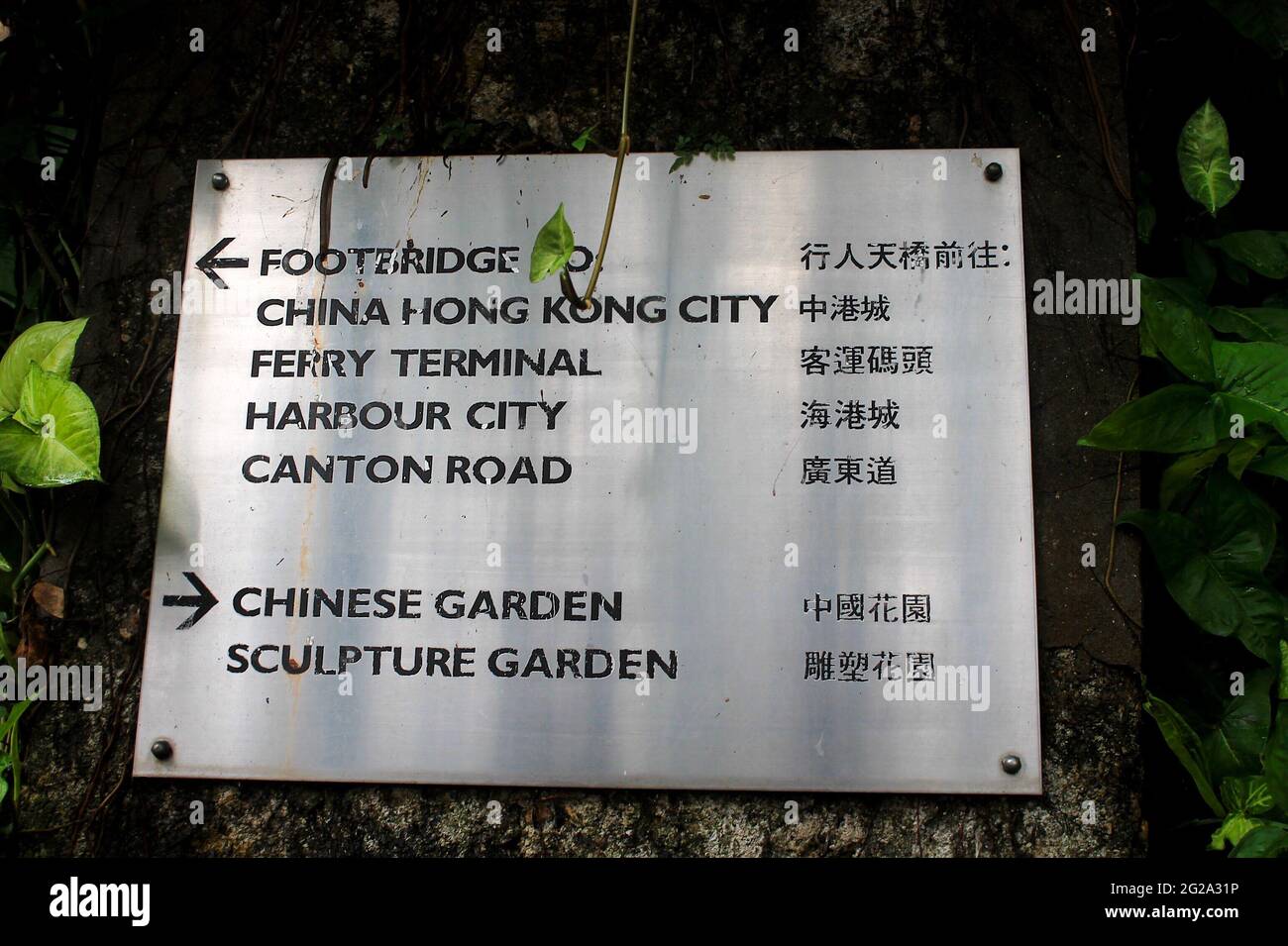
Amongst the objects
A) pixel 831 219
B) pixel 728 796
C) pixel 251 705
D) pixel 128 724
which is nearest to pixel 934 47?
pixel 831 219

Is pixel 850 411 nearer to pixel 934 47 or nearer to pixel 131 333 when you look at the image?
pixel 934 47

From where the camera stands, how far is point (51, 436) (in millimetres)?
1593

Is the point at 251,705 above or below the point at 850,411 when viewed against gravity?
below

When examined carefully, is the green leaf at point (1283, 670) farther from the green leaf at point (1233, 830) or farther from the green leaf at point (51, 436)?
the green leaf at point (51, 436)

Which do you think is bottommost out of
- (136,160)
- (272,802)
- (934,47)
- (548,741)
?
(272,802)

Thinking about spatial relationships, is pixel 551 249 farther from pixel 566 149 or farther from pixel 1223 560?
pixel 1223 560

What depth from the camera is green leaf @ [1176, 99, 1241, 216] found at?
1719mm

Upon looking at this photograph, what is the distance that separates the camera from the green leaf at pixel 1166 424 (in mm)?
1498

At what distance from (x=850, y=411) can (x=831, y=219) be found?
1.31ft

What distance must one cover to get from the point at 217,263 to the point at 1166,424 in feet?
6.09

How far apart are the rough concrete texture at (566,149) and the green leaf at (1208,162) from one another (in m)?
0.14

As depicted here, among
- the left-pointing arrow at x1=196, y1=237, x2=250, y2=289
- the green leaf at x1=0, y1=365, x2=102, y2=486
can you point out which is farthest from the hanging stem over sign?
the green leaf at x1=0, y1=365, x2=102, y2=486

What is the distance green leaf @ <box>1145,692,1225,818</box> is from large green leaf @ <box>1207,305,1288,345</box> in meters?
0.72

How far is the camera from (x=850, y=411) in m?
1.67
